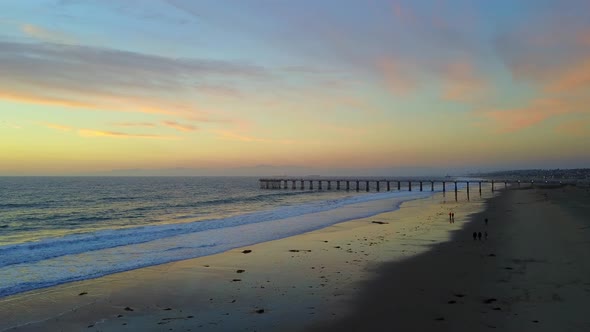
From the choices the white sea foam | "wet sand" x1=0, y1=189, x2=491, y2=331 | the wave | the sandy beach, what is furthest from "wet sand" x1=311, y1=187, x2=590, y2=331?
the wave

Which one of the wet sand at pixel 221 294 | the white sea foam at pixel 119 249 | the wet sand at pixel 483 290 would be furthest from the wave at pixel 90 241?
the wet sand at pixel 483 290

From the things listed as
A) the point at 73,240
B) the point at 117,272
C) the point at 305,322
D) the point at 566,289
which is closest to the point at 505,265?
the point at 566,289

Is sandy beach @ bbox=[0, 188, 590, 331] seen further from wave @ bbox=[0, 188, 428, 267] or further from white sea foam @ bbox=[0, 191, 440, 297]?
wave @ bbox=[0, 188, 428, 267]

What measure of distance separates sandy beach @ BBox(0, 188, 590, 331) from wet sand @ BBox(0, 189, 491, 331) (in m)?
0.03

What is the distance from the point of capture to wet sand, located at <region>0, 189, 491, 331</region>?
892 centimetres

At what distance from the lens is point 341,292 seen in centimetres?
1101

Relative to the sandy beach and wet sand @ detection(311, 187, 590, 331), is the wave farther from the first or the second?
wet sand @ detection(311, 187, 590, 331)

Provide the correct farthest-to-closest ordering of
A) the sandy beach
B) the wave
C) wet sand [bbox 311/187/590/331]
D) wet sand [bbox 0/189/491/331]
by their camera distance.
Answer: the wave < wet sand [bbox 0/189/491/331] < the sandy beach < wet sand [bbox 311/187/590/331]

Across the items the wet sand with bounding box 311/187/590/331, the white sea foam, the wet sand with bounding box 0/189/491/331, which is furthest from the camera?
the white sea foam

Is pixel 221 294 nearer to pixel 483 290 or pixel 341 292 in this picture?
pixel 341 292

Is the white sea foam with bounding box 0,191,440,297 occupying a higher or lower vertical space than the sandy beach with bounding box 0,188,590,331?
lower

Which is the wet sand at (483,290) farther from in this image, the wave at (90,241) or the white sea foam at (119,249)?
the wave at (90,241)

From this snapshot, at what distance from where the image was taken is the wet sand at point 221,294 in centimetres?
892

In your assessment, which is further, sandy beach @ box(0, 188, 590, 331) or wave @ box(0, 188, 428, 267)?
wave @ box(0, 188, 428, 267)
